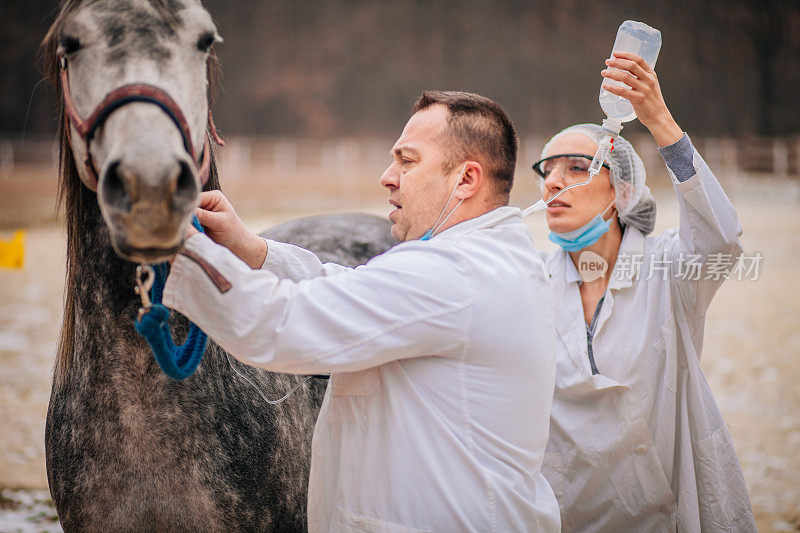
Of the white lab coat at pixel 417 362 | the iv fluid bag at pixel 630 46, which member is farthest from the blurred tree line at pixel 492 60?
the white lab coat at pixel 417 362

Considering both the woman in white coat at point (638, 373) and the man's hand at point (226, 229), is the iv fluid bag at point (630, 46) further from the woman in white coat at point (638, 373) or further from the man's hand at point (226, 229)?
the man's hand at point (226, 229)

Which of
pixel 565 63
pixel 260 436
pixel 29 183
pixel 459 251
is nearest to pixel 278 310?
pixel 459 251

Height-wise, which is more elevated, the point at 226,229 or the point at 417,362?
the point at 226,229

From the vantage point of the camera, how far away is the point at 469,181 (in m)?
1.70

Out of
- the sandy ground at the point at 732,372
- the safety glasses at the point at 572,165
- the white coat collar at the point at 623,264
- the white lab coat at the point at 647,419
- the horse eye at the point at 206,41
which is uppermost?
the horse eye at the point at 206,41

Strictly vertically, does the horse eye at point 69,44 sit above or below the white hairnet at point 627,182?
above

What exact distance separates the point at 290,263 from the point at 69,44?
0.72m

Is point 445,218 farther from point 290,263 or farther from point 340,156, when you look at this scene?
point 340,156

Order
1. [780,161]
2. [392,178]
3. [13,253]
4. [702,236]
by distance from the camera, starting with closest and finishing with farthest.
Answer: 1. [392,178]
2. [702,236]
3. [13,253]
4. [780,161]

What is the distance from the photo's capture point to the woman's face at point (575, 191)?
8.71 ft

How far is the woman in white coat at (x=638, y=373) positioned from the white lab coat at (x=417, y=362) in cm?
89

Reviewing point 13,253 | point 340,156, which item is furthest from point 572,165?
point 340,156

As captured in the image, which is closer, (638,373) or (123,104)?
(123,104)

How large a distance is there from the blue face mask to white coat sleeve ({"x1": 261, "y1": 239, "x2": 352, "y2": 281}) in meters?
1.21
